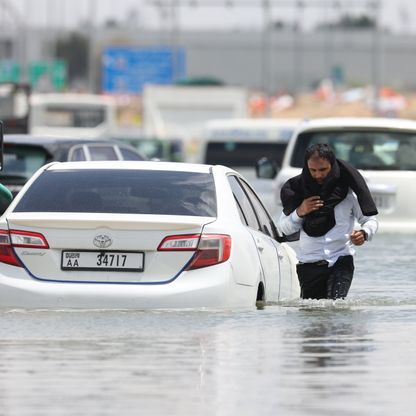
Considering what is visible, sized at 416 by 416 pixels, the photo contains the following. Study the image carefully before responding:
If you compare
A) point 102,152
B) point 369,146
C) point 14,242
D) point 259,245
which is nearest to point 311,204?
point 259,245

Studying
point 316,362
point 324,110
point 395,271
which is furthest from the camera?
point 324,110

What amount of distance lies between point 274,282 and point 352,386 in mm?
3858

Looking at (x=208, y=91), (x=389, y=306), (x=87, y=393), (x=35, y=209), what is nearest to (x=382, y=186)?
(x=389, y=306)

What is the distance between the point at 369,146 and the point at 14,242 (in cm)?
951

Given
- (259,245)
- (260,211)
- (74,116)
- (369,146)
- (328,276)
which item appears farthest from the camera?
(74,116)

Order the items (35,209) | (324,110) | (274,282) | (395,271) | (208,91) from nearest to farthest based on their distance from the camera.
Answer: (35,209) → (274,282) → (395,271) → (208,91) → (324,110)

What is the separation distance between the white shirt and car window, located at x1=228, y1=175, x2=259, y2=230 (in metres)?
0.53

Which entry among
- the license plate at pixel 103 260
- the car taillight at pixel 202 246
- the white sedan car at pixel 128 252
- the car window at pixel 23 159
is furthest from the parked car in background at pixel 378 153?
the license plate at pixel 103 260

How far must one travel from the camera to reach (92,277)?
37.7 feet

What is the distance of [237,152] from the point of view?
122ft

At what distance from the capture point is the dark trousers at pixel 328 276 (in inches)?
525

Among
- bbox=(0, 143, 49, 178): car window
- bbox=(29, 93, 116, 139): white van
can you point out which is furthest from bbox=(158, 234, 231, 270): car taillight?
bbox=(29, 93, 116, 139): white van

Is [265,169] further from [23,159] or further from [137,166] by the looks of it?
[137,166]

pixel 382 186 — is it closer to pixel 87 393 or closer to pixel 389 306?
pixel 389 306
